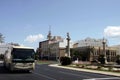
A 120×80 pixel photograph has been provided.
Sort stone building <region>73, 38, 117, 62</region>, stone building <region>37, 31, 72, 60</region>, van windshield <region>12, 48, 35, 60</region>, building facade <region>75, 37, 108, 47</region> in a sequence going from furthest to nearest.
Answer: building facade <region>75, 37, 108, 47</region> < stone building <region>37, 31, 72, 60</region> < stone building <region>73, 38, 117, 62</region> < van windshield <region>12, 48, 35, 60</region>

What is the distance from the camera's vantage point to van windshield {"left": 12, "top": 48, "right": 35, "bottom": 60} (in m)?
30.6

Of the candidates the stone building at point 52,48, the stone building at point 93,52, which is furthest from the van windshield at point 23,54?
the stone building at point 52,48

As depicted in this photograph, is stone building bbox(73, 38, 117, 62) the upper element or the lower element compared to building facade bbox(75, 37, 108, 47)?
lower

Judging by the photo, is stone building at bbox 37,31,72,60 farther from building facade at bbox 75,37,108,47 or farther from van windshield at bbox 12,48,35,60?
van windshield at bbox 12,48,35,60

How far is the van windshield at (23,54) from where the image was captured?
30.6 meters

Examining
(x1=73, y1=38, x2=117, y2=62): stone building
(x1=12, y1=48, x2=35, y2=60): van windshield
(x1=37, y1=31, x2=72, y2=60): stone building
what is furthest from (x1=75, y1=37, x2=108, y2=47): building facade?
(x1=12, y1=48, x2=35, y2=60): van windshield

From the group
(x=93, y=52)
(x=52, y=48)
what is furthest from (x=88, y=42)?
(x=93, y=52)

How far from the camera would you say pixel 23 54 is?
101ft

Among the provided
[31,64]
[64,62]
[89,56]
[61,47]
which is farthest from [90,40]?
[31,64]

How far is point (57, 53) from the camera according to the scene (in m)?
163

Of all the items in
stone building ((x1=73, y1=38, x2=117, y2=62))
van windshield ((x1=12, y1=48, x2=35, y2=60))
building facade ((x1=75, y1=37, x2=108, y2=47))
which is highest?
building facade ((x1=75, y1=37, x2=108, y2=47))

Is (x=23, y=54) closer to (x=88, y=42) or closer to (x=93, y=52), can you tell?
(x=93, y=52)

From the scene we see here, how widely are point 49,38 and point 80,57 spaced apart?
160 ft

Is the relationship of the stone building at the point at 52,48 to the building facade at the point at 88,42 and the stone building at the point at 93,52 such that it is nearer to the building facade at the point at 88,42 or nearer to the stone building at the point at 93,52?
the building facade at the point at 88,42
